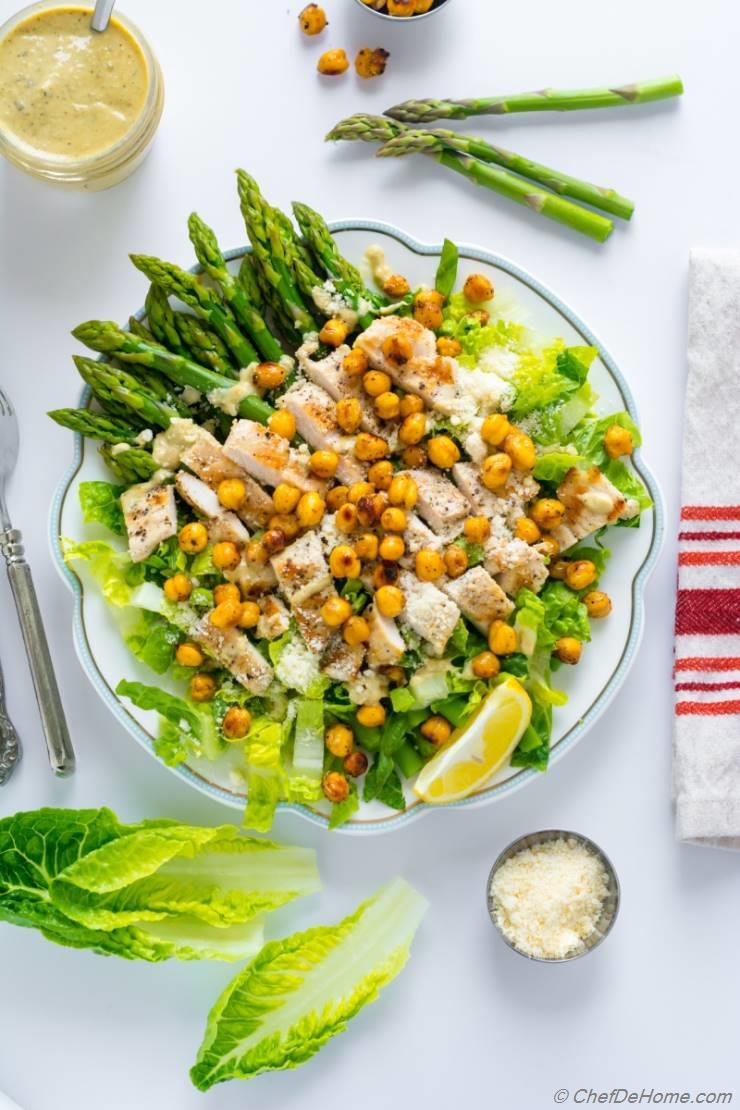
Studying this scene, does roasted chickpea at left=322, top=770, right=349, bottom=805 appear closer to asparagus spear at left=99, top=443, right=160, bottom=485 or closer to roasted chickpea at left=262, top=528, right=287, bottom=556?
roasted chickpea at left=262, top=528, right=287, bottom=556

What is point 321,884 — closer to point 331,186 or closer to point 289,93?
point 331,186

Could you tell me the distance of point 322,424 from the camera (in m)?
3.94

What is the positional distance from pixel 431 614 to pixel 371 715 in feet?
1.44

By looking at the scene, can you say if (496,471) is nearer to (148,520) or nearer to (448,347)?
(448,347)

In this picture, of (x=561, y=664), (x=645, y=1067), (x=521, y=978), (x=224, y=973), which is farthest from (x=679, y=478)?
(x=224, y=973)

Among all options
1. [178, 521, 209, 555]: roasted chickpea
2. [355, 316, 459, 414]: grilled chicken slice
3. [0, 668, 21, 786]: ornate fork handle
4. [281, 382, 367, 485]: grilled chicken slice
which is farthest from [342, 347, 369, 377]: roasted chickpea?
[0, 668, 21, 786]: ornate fork handle

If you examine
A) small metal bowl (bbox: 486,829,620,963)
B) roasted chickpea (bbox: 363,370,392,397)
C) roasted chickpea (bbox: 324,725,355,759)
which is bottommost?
small metal bowl (bbox: 486,829,620,963)

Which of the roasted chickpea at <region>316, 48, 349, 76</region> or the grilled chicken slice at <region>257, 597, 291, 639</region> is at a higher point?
the roasted chickpea at <region>316, 48, 349, 76</region>

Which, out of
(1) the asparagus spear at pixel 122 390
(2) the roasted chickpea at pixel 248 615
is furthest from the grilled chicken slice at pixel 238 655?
(1) the asparagus spear at pixel 122 390

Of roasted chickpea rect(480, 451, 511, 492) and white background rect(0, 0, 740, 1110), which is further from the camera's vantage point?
white background rect(0, 0, 740, 1110)

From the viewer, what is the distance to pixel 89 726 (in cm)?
436

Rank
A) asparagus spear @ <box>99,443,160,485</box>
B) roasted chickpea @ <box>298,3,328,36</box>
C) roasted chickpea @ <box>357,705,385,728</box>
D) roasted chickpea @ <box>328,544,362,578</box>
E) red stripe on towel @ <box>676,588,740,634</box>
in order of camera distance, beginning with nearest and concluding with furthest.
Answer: roasted chickpea @ <box>328,544,362,578</box>
roasted chickpea @ <box>357,705,385,728</box>
asparagus spear @ <box>99,443,160,485</box>
red stripe on towel @ <box>676,588,740,634</box>
roasted chickpea @ <box>298,3,328,36</box>

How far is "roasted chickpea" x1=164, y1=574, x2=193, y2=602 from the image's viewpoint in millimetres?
3959

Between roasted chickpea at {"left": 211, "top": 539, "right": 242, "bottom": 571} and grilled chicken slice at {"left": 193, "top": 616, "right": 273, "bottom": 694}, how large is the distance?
0.69 ft
